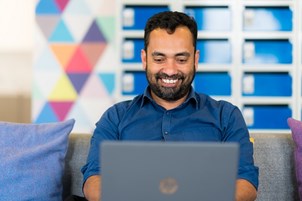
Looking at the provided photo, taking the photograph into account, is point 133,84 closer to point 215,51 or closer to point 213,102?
point 215,51

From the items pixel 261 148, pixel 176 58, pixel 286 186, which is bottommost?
pixel 286 186

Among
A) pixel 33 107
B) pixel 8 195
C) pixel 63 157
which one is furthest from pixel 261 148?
pixel 33 107

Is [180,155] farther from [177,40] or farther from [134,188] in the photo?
[177,40]

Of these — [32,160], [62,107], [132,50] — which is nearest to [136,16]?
[132,50]

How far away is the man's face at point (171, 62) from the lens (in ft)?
5.52

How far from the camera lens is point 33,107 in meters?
3.47

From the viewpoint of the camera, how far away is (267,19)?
3.29 meters

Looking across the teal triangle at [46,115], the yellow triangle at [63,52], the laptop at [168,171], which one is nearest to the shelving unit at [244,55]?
the yellow triangle at [63,52]

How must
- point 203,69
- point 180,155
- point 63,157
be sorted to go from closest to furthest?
point 180,155, point 63,157, point 203,69

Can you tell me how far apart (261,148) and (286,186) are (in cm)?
14

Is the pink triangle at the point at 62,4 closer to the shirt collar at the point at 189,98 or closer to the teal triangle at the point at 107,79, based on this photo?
the teal triangle at the point at 107,79

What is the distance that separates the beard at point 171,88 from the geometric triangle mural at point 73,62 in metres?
1.79

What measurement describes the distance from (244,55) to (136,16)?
71 cm

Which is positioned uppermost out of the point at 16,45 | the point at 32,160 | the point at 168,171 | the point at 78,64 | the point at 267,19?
the point at 267,19
